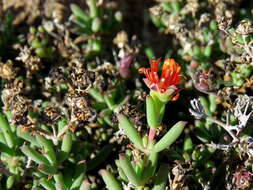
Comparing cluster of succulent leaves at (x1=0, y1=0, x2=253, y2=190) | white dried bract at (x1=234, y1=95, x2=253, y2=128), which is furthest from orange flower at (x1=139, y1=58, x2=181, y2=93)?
white dried bract at (x1=234, y1=95, x2=253, y2=128)

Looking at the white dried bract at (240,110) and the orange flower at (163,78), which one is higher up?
the orange flower at (163,78)

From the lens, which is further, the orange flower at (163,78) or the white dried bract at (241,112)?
the white dried bract at (241,112)

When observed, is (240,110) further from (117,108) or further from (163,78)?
(117,108)

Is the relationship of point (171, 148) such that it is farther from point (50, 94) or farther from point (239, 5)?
point (239, 5)

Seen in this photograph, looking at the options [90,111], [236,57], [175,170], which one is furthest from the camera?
[236,57]

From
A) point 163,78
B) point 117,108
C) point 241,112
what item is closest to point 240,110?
point 241,112

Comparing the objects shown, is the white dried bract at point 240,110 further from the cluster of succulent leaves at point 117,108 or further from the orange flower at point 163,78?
the orange flower at point 163,78

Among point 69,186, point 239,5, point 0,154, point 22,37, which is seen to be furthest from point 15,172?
point 239,5

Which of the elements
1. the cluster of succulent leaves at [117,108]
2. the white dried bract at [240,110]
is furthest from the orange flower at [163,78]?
the white dried bract at [240,110]

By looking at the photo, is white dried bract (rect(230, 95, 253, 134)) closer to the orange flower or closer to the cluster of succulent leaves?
the cluster of succulent leaves
